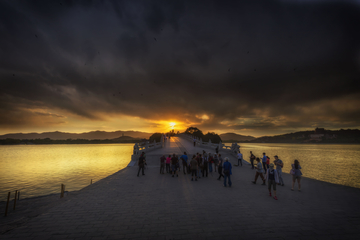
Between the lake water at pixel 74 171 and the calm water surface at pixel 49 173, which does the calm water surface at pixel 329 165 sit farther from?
the calm water surface at pixel 49 173

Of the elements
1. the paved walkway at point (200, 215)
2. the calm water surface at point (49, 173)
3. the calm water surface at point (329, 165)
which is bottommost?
the calm water surface at point (329, 165)

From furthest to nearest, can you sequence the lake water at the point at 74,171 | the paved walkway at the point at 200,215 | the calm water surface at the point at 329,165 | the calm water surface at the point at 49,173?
1. the calm water surface at the point at 329,165
2. the lake water at the point at 74,171
3. the calm water surface at the point at 49,173
4. the paved walkway at the point at 200,215

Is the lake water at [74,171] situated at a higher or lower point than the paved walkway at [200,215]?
lower

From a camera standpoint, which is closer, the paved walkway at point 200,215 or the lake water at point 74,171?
the paved walkway at point 200,215

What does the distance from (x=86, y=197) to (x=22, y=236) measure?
3.58 meters

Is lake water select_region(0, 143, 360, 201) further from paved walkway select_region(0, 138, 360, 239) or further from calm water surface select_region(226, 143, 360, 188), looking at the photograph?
paved walkway select_region(0, 138, 360, 239)

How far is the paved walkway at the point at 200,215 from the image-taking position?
191 inches

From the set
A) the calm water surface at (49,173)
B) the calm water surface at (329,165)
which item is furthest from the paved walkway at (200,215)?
the calm water surface at (329,165)

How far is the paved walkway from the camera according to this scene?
485 centimetres

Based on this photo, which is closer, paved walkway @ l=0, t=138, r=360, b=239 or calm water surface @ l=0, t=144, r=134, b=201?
paved walkway @ l=0, t=138, r=360, b=239

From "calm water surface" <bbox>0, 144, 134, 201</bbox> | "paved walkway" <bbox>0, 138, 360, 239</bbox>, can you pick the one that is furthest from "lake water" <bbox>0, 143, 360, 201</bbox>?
"paved walkway" <bbox>0, 138, 360, 239</bbox>

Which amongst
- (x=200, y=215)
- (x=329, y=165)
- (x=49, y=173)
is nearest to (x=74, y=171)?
(x=49, y=173)

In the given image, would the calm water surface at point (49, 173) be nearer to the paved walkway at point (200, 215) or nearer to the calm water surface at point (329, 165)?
the paved walkway at point (200, 215)

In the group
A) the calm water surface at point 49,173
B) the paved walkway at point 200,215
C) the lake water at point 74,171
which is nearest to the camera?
the paved walkway at point 200,215
